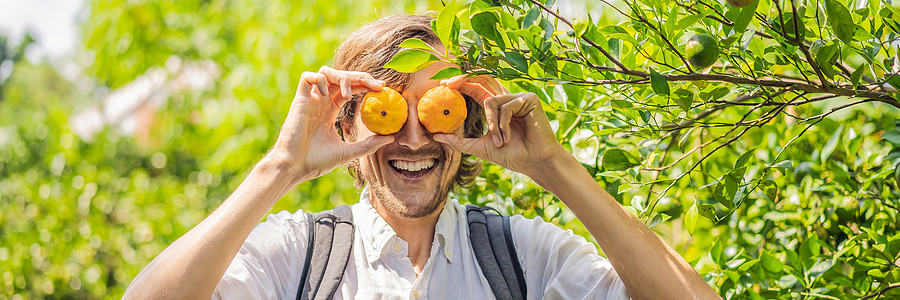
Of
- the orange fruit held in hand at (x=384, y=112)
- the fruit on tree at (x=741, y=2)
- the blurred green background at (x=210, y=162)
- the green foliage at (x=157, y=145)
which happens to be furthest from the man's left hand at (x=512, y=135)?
the green foliage at (x=157, y=145)

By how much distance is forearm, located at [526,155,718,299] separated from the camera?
1.45 meters

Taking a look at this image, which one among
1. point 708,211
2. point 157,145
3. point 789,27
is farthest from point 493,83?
point 157,145

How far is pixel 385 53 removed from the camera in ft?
6.07

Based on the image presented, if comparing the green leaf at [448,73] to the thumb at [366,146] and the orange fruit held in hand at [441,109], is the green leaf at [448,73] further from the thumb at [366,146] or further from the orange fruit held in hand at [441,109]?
the thumb at [366,146]

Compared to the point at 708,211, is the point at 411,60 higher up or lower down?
higher up

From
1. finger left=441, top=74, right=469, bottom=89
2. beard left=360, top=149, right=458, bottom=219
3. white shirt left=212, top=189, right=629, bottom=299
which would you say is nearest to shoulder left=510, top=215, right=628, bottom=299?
white shirt left=212, top=189, right=629, bottom=299

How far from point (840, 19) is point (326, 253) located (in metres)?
1.21

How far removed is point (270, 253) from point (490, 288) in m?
0.56

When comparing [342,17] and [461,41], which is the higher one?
[342,17]

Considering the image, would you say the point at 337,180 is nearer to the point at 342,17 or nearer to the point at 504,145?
the point at 342,17

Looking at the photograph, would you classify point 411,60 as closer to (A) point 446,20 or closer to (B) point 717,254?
(A) point 446,20

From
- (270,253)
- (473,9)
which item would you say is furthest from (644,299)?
(270,253)

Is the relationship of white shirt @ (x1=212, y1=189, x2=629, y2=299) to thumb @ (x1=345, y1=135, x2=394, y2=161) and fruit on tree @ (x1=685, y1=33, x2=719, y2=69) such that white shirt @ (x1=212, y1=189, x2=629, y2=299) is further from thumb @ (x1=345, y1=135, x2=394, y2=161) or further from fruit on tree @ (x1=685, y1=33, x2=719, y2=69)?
fruit on tree @ (x1=685, y1=33, x2=719, y2=69)

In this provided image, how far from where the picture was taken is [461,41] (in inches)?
47.5
